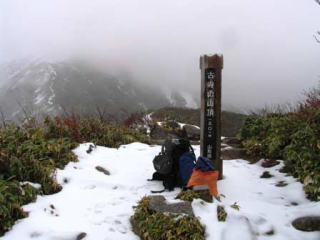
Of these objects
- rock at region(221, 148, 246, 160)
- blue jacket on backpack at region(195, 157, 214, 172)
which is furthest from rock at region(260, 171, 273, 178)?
blue jacket on backpack at region(195, 157, 214, 172)

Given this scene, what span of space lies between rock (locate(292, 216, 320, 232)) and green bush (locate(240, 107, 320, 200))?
0.65m

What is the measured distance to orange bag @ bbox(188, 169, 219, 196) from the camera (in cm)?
523

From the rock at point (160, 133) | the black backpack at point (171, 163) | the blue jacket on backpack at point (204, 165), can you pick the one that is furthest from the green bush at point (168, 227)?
the rock at point (160, 133)

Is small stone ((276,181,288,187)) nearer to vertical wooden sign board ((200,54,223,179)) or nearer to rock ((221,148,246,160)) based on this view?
vertical wooden sign board ((200,54,223,179))

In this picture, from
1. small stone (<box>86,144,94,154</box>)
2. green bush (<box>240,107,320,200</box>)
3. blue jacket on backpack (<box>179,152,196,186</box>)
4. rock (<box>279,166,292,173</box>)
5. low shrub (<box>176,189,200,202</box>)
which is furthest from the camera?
small stone (<box>86,144,94,154</box>)

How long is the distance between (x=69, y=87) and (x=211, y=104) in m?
132

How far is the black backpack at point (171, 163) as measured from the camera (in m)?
5.75

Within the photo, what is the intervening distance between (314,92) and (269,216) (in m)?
5.59

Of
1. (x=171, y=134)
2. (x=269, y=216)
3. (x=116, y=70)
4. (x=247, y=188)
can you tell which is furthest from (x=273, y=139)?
(x=116, y=70)

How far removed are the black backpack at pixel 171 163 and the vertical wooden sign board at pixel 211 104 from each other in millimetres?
420

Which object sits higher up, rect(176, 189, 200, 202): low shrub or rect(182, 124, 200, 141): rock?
rect(176, 189, 200, 202): low shrub

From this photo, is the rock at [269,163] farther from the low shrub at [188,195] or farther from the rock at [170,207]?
the rock at [170,207]

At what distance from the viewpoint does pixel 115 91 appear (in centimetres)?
15475

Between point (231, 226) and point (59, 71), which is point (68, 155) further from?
point (59, 71)
